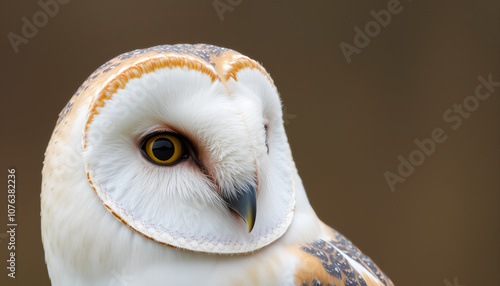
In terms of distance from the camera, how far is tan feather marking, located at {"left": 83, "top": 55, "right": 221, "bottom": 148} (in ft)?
2.40

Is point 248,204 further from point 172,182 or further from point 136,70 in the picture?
point 136,70

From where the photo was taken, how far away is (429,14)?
73.5 inches

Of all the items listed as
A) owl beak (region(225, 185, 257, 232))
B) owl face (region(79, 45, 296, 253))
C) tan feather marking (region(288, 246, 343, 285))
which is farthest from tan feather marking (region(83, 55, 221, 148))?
tan feather marking (region(288, 246, 343, 285))

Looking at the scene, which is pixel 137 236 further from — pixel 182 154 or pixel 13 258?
pixel 13 258

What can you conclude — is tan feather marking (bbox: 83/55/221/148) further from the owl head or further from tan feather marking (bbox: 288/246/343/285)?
tan feather marking (bbox: 288/246/343/285)

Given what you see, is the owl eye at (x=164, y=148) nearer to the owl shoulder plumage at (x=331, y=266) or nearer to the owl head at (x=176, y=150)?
the owl head at (x=176, y=150)

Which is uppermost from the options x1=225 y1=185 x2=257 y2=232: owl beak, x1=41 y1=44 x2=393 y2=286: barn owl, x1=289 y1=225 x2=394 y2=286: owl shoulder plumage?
x1=41 y1=44 x2=393 y2=286: barn owl

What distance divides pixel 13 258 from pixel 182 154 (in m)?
0.99

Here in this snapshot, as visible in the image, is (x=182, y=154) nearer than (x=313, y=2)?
Yes

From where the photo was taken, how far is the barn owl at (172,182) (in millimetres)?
733

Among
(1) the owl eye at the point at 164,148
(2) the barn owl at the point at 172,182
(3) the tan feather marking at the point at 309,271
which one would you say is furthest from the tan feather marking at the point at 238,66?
(3) the tan feather marking at the point at 309,271

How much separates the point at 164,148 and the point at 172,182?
5 centimetres

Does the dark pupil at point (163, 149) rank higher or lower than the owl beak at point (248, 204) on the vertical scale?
higher

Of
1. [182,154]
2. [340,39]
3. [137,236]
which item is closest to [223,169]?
[182,154]
